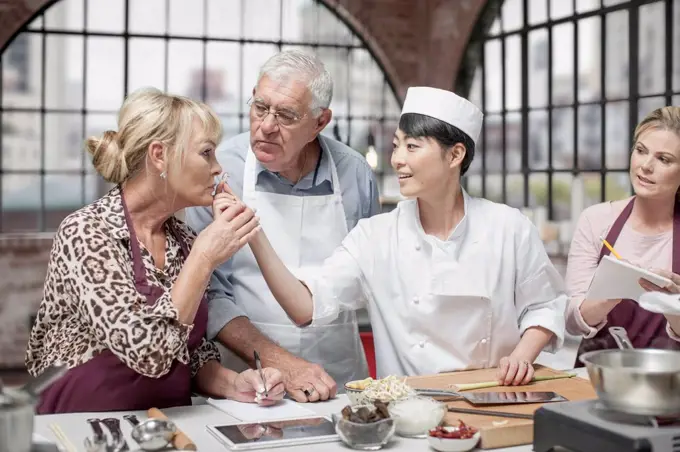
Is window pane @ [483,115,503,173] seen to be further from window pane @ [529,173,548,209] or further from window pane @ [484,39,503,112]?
window pane @ [529,173,548,209]

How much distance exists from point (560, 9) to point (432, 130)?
5.16 metres

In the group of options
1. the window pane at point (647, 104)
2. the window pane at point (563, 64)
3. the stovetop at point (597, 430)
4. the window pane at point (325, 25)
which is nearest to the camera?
the stovetop at point (597, 430)

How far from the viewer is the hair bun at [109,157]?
230 centimetres

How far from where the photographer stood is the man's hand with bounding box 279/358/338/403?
2.29 m

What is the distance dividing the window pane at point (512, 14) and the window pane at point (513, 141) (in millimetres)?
824

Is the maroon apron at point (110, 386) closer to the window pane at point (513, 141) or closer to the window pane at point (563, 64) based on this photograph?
the window pane at point (563, 64)

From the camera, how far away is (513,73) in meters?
7.84

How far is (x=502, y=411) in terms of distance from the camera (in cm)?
198

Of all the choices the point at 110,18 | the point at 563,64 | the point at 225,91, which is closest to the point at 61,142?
the point at 110,18

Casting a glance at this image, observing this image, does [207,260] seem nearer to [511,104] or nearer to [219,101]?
[511,104]

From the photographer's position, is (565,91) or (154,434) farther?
(565,91)

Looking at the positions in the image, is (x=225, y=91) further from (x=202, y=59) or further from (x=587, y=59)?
(x=587, y=59)

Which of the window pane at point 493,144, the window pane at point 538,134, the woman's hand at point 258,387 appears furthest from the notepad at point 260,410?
the window pane at point 493,144

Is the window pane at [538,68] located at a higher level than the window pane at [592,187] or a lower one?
higher
